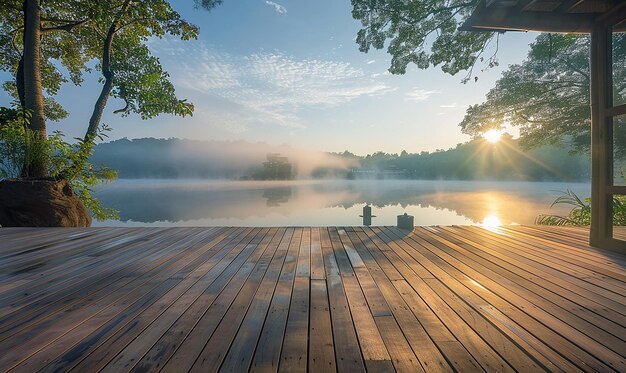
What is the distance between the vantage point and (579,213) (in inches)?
324

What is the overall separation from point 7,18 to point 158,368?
13.5 m

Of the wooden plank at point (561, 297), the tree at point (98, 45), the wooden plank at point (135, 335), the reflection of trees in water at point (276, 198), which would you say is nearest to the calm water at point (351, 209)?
the reflection of trees in water at point (276, 198)

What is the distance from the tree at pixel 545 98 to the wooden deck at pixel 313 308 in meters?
12.5

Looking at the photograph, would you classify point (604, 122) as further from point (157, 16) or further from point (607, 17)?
point (157, 16)

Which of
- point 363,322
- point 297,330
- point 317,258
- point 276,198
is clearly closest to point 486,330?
point 363,322

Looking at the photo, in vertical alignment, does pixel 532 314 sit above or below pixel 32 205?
below

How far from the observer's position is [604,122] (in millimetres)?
3553

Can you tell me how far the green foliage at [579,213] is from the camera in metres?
6.46

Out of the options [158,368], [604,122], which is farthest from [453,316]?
[604,122]

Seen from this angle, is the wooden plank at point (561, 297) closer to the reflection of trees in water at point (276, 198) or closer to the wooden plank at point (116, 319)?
the wooden plank at point (116, 319)

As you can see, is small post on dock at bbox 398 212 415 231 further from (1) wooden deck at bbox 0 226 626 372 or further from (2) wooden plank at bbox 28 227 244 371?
(2) wooden plank at bbox 28 227 244 371

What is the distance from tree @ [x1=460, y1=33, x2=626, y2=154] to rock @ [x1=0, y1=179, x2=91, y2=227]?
15867mm

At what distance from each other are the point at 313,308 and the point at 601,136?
14.4 ft

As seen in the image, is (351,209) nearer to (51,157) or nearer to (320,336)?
(51,157)
